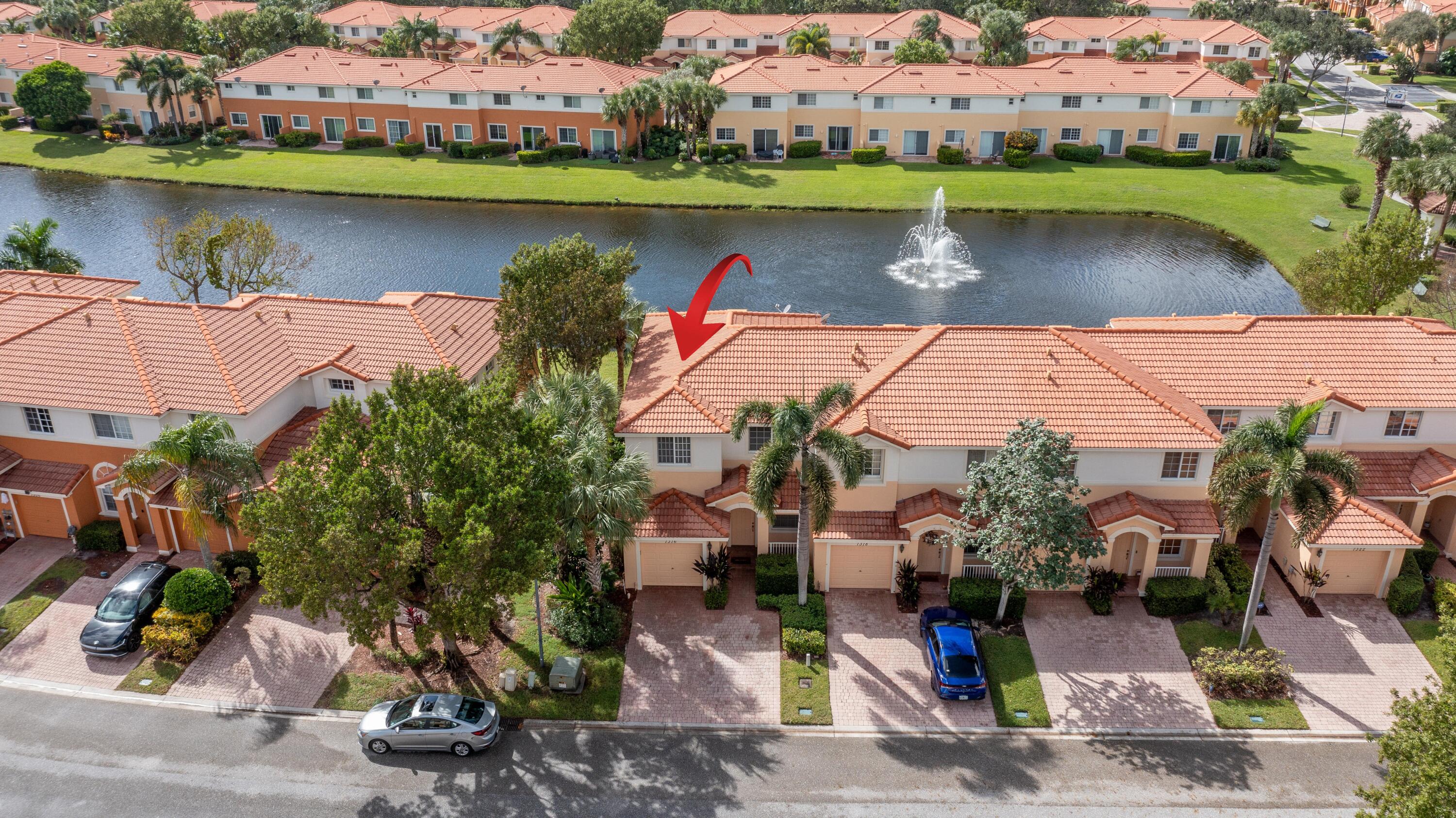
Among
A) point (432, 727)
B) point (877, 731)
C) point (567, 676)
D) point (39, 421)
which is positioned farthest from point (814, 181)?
point (432, 727)

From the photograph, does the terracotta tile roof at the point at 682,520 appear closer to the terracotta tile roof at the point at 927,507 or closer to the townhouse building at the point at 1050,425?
the townhouse building at the point at 1050,425

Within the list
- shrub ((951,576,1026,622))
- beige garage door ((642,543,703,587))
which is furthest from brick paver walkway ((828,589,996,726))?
beige garage door ((642,543,703,587))

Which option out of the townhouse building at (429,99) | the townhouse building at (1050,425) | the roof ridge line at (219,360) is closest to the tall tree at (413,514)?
the townhouse building at (1050,425)

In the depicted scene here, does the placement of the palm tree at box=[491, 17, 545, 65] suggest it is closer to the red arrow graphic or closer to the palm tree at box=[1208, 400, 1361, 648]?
the red arrow graphic

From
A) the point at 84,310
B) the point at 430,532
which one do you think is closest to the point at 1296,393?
the point at 430,532

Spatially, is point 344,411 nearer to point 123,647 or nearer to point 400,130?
point 123,647
